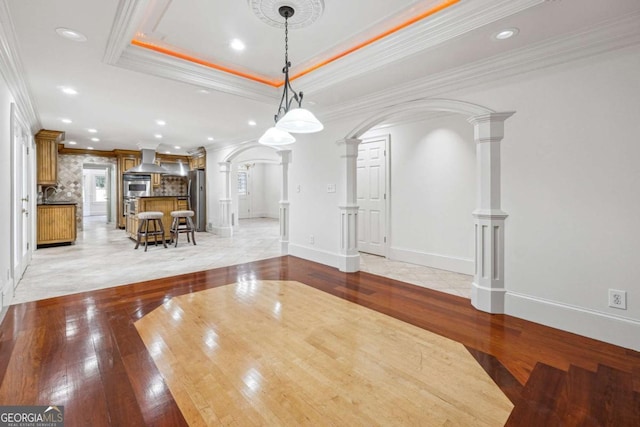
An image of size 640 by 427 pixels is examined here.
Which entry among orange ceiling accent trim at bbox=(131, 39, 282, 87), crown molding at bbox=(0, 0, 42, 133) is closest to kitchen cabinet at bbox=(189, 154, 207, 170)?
crown molding at bbox=(0, 0, 42, 133)

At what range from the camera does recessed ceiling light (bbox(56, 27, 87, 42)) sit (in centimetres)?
247

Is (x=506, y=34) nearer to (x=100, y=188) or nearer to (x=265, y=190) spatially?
(x=265, y=190)

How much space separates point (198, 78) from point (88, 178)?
1349 centimetres

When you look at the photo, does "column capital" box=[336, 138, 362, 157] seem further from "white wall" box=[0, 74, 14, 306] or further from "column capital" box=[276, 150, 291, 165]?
"white wall" box=[0, 74, 14, 306]

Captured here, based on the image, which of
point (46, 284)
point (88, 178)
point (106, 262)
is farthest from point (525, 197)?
point (88, 178)

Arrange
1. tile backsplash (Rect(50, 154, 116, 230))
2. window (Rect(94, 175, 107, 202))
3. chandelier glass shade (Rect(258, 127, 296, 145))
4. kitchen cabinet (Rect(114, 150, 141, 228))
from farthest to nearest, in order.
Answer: window (Rect(94, 175, 107, 202)) < kitchen cabinet (Rect(114, 150, 141, 228)) < tile backsplash (Rect(50, 154, 116, 230)) < chandelier glass shade (Rect(258, 127, 296, 145))

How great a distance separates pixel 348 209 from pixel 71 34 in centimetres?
353

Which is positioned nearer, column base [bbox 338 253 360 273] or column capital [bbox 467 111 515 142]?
column capital [bbox 467 111 515 142]

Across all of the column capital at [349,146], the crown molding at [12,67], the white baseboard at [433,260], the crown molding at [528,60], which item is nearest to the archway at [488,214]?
the crown molding at [528,60]

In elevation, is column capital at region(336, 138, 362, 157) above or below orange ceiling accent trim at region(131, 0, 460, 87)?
below

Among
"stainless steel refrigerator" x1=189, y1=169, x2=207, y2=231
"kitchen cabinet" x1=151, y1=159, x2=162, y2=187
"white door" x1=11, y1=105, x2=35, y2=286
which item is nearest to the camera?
"white door" x1=11, y1=105, x2=35, y2=286

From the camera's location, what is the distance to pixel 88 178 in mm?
13469

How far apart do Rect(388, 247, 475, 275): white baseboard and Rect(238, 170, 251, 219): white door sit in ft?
30.0

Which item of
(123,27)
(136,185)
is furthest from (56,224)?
(123,27)
